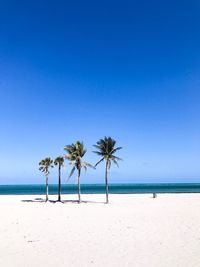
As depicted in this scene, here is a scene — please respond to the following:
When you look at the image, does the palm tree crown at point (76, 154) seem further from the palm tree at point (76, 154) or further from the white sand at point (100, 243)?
the white sand at point (100, 243)

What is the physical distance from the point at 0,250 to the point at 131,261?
7.11 m

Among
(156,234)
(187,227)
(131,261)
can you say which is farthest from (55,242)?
(187,227)

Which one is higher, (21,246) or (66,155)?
(66,155)

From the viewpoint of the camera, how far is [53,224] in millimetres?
24625

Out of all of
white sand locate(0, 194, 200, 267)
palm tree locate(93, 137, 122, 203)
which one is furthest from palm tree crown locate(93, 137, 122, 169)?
white sand locate(0, 194, 200, 267)

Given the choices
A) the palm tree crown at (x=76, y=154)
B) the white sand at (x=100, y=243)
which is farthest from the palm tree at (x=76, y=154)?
the white sand at (x=100, y=243)

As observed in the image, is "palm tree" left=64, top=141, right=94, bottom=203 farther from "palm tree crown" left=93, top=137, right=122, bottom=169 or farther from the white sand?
the white sand

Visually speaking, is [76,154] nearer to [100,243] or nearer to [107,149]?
[107,149]

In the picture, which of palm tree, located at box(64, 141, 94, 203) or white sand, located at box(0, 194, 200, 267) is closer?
white sand, located at box(0, 194, 200, 267)

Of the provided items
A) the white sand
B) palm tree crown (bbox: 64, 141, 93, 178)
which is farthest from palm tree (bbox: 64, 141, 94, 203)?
the white sand

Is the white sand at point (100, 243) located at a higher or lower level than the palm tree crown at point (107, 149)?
lower

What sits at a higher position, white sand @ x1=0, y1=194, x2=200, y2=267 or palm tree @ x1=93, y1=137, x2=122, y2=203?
palm tree @ x1=93, y1=137, x2=122, y2=203

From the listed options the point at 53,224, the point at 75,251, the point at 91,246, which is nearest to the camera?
the point at 75,251

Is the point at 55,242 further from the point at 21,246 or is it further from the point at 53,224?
the point at 53,224
